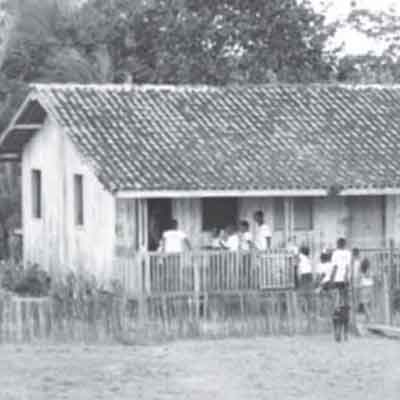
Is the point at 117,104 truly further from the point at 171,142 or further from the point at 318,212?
the point at 318,212

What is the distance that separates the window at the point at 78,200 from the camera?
105 ft

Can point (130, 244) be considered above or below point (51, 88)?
below

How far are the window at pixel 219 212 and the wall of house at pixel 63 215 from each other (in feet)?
6.11

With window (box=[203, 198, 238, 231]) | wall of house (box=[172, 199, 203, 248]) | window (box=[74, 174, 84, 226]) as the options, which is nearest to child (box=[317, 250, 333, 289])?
window (box=[203, 198, 238, 231])

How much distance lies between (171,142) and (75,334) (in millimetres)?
7610

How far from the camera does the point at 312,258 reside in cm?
3105

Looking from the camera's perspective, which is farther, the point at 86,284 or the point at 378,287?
the point at 86,284

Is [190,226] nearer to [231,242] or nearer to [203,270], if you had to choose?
[231,242]

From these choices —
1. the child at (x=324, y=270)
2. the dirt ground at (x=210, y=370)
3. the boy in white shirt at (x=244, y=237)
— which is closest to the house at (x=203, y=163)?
the boy in white shirt at (x=244, y=237)

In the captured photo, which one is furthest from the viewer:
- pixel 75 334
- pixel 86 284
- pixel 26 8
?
pixel 26 8

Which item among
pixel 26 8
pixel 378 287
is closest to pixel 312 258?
pixel 378 287

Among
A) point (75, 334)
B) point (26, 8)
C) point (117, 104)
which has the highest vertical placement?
point (26, 8)

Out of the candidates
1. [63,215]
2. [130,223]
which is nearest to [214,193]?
[130,223]

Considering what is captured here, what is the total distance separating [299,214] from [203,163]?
7.75 feet
